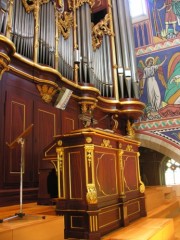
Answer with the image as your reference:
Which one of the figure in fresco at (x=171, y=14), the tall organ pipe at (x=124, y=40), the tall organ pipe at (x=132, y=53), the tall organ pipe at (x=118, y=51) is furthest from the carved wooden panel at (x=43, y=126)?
the figure in fresco at (x=171, y=14)

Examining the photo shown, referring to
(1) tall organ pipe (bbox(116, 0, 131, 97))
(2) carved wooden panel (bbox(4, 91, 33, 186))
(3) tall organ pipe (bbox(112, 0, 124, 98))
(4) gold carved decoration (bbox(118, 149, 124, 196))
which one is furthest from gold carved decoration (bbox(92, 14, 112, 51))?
(4) gold carved decoration (bbox(118, 149, 124, 196))

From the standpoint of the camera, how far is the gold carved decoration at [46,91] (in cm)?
515

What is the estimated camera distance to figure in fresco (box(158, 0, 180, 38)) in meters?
8.67

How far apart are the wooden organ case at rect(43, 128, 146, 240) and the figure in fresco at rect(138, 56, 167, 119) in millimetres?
4909

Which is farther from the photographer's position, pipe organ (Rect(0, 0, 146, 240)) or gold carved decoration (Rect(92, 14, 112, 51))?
gold carved decoration (Rect(92, 14, 112, 51))

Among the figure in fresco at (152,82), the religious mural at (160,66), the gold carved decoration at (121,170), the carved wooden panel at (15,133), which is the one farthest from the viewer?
the figure in fresco at (152,82)

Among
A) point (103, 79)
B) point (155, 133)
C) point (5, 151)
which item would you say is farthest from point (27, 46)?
point (155, 133)

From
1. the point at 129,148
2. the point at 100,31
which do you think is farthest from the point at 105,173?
the point at 100,31

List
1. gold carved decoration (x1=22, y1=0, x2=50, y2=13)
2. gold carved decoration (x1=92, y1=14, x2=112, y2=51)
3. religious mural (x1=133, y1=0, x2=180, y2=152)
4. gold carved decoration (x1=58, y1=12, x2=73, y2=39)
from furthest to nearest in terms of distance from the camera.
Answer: religious mural (x1=133, y1=0, x2=180, y2=152), gold carved decoration (x1=92, y1=14, x2=112, y2=51), gold carved decoration (x1=58, y1=12, x2=73, y2=39), gold carved decoration (x1=22, y1=0, x2=50, y2=13)

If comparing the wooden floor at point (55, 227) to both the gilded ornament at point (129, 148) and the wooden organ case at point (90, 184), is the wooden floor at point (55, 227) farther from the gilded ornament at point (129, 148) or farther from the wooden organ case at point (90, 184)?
the gilded ornament at point (129, 148)

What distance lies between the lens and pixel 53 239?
8.71 feet

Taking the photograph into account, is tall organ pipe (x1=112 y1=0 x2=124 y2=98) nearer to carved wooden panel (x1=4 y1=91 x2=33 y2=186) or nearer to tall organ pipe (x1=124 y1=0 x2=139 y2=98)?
tall organ pipe (x1=124 y1=0 x2=139 y2=98)

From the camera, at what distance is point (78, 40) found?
21.4 ft

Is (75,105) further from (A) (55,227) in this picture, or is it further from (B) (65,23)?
(A) (55,227)
